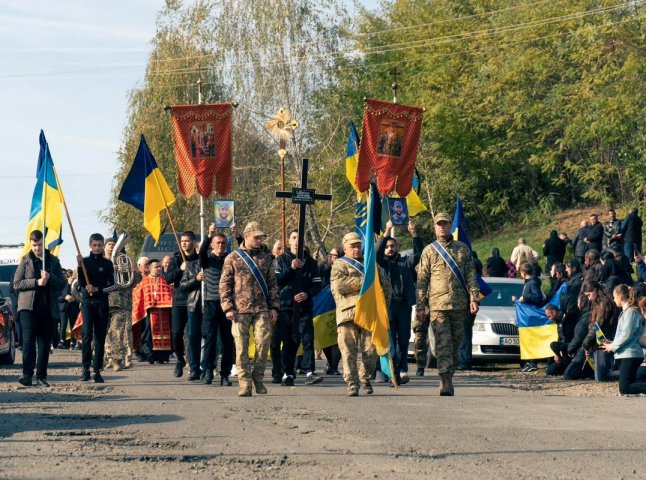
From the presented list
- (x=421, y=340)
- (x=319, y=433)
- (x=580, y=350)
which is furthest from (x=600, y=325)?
(x=319, y=433)

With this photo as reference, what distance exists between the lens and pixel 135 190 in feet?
75.5

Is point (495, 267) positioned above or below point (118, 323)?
above

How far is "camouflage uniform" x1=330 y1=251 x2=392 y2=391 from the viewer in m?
16.3

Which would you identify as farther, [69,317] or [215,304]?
[69,317]

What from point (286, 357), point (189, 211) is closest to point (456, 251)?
point (286, 357)

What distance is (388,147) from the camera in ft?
89.2

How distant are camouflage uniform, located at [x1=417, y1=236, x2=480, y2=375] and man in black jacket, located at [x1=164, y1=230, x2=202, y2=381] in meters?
3.80

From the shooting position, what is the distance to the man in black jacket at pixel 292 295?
59.6 ft

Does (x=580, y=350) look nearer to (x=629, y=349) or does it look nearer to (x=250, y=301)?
(x=629, y=349)

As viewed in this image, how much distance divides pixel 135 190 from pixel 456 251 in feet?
27.5

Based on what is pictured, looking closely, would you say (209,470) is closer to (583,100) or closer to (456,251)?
(456,251)

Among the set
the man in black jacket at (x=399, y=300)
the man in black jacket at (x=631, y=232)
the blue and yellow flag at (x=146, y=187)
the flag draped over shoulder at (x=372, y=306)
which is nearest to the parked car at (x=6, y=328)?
the blue and yellow flag at (x=146, y=187)

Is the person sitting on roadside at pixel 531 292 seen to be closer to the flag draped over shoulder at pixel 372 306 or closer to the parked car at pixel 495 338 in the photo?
the parked car at pixel 495 338

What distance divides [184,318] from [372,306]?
13.6ft
